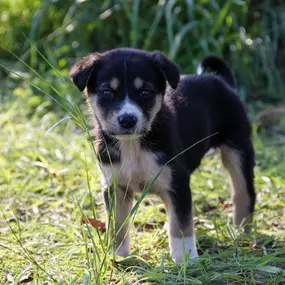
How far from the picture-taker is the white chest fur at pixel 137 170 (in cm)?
377

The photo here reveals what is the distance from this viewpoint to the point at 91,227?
4.31 m

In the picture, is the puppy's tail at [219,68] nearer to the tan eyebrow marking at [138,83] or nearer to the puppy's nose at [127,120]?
the tan eyebrow marking at [138,83]

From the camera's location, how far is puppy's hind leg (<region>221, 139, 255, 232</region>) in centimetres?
466

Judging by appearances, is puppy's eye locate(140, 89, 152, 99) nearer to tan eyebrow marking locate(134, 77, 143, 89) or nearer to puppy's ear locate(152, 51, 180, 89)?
tan eyebrow marking locate(134, 77, 143, 89)

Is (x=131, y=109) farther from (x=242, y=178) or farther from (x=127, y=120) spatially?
(x=242, y=178)

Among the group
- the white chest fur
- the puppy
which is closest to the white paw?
the puppy

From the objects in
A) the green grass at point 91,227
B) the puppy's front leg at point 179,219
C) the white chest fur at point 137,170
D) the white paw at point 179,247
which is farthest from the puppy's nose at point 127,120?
the white paw at point 179,247

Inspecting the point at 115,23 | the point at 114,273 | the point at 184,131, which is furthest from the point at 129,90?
the point at 115,23

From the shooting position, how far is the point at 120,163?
385cm

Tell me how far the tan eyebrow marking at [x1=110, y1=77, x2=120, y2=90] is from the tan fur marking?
1.33m

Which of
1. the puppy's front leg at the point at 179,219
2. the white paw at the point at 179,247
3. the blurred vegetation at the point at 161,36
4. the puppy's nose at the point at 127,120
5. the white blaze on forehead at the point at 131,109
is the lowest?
the blurred vegetation at the point at 161,36

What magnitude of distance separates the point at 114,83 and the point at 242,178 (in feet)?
4.91

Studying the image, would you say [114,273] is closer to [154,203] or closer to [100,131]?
[100,131]

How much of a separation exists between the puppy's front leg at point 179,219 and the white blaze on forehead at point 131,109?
0.51m
